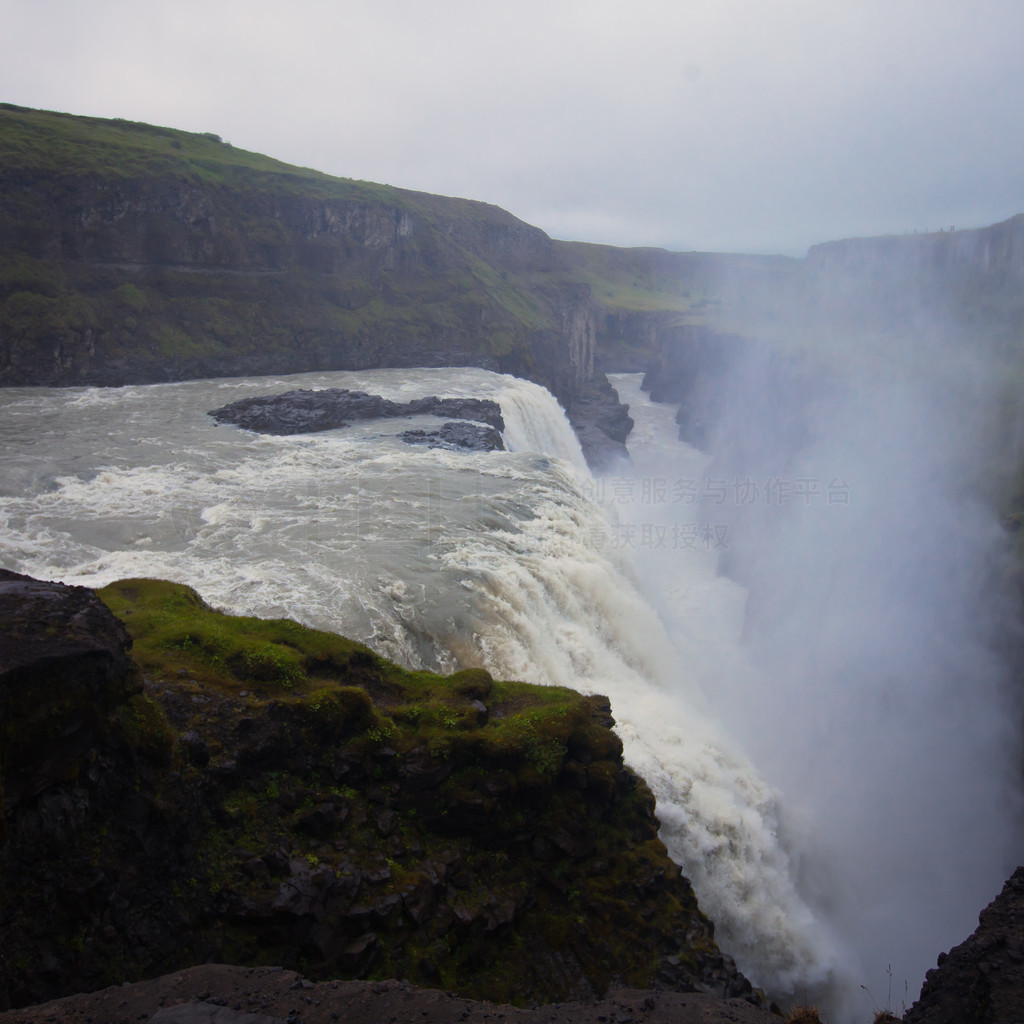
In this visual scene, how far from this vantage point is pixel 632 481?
151 feet

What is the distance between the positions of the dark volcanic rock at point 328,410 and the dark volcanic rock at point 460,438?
1991 millimetres

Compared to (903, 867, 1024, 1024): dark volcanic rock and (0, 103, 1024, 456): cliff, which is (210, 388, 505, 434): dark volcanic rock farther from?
(903, 867, 1024, 1024): dark volcanic rock

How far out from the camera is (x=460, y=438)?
30906mm

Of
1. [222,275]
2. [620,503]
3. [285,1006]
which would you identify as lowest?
[620,503]

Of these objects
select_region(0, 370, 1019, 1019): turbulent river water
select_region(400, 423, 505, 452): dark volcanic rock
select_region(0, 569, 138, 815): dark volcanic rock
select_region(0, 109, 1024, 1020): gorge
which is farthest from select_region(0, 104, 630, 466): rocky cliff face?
select_region(0, 569, 138, 815): dark volcanic rock

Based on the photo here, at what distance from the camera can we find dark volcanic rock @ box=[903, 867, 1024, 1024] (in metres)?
6.48

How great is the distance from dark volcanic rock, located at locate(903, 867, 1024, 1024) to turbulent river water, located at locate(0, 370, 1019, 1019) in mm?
5182

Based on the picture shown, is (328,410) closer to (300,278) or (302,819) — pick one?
(300,278)

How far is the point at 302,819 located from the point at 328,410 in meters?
28.3

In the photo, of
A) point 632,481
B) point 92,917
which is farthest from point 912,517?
point 92,917

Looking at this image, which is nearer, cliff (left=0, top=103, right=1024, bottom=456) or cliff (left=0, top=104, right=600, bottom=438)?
cliff (left=0, top=104, right=600, bottom=438)

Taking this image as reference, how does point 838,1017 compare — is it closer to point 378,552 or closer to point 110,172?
point 378,552

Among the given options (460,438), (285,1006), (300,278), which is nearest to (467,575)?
(285,1006)

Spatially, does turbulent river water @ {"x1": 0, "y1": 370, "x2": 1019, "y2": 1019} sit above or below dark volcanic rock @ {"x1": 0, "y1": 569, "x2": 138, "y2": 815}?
below
